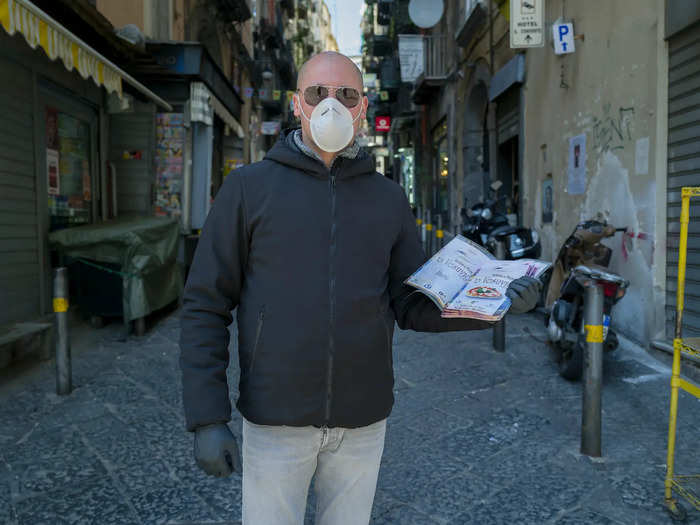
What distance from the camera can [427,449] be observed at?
387 centimetres

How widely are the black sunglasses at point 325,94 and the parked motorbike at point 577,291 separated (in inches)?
141

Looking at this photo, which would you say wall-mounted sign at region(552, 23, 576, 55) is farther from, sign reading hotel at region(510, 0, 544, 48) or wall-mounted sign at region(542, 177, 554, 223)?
wall-mounted sign at region(542, 177, 554, 223)

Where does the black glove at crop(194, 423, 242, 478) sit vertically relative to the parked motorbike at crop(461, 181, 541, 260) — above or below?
below

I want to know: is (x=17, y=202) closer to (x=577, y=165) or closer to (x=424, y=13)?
(x=577, y=165)

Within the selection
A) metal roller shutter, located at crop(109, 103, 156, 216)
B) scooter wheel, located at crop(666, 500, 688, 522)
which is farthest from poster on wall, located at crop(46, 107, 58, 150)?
scooter wheel, located at crop(666, 500, 688, 522)

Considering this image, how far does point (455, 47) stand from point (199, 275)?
15993 millimetres

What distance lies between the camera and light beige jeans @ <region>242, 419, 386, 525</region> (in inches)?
66.1

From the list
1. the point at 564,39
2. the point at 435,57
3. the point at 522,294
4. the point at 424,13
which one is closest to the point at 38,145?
the point at 564,39

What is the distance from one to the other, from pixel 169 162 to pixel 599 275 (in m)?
7.94

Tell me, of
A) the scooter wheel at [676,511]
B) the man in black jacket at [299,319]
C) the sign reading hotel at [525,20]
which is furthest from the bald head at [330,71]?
the sign reading hotel at [525,20]

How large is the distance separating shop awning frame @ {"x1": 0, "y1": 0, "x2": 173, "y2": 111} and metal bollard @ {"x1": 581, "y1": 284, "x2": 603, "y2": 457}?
14.6 feet

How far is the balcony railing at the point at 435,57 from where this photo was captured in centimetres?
1791

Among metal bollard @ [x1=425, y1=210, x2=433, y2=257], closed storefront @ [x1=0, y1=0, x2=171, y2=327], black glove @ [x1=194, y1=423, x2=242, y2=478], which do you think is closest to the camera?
black glove @ [x1=194, y1=423, x2=242, y2=478]

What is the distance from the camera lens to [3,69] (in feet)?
20.5
